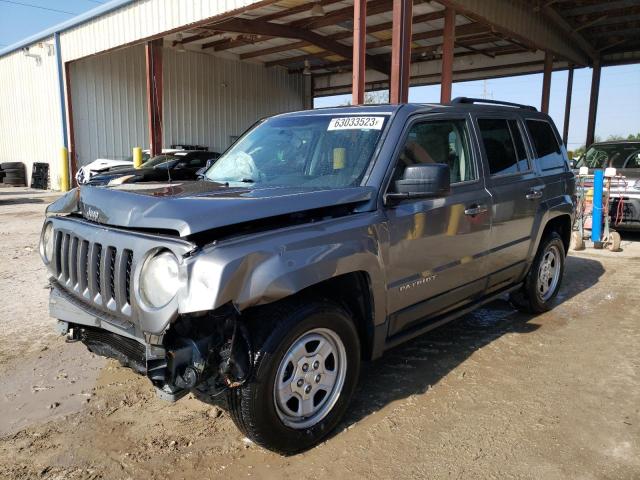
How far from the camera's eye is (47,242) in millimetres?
3199

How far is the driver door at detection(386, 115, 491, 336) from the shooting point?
123 inches

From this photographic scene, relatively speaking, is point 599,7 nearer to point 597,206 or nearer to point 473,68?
point 473,68

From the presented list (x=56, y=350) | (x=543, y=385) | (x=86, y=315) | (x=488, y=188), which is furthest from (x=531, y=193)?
(x=56, y=350)

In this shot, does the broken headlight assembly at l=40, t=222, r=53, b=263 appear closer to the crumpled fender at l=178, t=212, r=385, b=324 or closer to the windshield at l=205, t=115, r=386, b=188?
the windshield at l=205, t=115, r=386, b=188

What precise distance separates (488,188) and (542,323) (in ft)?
5.46

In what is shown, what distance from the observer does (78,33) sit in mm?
16281

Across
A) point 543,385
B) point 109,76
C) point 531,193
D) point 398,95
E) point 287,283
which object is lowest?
point 543,385

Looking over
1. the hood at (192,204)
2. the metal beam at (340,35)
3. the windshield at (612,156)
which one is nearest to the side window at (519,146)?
the hood at (192,204)

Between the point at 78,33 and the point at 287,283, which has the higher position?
the point at 78,33

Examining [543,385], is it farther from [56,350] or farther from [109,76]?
[109,76]

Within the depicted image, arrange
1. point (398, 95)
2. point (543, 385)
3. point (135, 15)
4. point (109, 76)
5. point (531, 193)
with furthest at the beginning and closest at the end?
point (109, 76) → point (135, 15) → point (398, 95) → point (531, 193) → point (543, 385)

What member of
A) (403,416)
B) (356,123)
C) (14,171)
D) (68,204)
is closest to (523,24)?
(356,123)

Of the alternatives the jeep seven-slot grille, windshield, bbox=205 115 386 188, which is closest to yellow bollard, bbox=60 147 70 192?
windshield, bbox=205 115 386 188

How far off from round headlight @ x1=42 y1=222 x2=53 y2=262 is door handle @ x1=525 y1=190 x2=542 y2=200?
367cm
